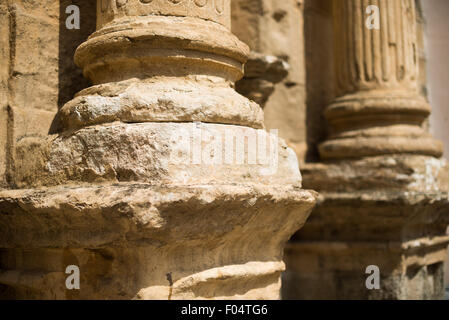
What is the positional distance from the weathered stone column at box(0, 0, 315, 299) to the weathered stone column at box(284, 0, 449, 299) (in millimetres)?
1346

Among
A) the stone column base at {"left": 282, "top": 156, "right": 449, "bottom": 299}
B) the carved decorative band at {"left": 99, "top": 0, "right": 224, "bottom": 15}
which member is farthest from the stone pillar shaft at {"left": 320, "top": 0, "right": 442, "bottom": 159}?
the carved decorative band at {"left": 99, "top": 0, "right": 224, "bottom": 15}

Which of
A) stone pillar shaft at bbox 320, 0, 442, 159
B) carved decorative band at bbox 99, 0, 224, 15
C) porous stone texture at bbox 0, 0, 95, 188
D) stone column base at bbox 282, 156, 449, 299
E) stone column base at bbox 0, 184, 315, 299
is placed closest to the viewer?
stone column base at bbox 0, 184, 315, 299

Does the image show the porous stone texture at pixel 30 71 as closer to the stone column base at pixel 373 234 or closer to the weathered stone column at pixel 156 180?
the weathered stone column at pixel 156 180

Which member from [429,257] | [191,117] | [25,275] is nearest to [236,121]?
[191,117]

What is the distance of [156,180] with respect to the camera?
169 centimetres

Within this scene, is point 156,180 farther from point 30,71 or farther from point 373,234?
point 373,234

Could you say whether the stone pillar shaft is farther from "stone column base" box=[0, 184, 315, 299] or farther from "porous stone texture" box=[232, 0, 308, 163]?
"stone column base" box=[0, 184, 315, 299]

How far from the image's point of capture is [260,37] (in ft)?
11.4

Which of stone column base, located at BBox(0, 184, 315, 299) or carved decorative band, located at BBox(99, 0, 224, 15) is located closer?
stone column base, located at BBox(0, 184, 315, 299)

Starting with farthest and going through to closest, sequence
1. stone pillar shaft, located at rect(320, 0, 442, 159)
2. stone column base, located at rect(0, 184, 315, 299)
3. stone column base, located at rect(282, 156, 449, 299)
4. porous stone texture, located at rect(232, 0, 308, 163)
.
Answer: porous stone texture, located at rect(232, 0, 308, 163) < stone pillar shaft, located at rect(320, 0, 442, 159) < stone column base, located at rect(282, 156, 449, 299) < stone column base, located at rect(0, 184, 315, 299)

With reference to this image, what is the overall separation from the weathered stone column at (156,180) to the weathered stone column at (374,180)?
1.35m

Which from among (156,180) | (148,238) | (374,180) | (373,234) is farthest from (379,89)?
(148,238)

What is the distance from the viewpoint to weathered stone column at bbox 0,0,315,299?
1655 millimetres
